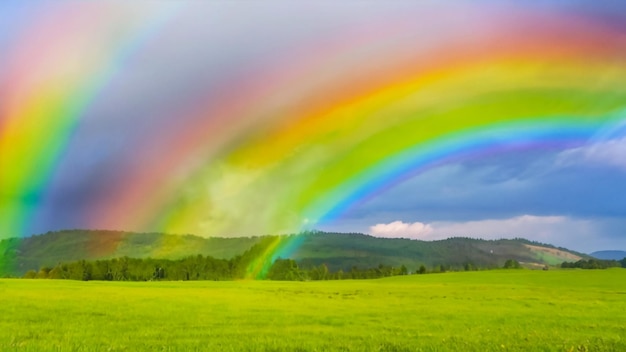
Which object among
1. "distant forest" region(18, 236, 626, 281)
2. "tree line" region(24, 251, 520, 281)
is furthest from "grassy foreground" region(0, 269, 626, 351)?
"distant forest" region(18, 236, 626, 281)

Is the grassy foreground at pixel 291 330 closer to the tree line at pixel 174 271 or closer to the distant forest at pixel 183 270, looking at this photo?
→ the tree line at pixel 174 271

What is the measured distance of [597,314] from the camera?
3122cm

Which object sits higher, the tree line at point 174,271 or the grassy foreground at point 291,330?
the tree line at point 174,271

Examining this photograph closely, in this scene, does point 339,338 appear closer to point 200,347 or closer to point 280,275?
point 200,347

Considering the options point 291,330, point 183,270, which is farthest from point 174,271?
point 291,330

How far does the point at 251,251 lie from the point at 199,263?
16.6 meters

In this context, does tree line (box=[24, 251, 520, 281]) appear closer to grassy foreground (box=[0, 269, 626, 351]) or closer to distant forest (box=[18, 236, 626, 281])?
distant forest (box=[18, 236, 626, 281])

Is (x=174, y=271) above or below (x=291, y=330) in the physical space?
above

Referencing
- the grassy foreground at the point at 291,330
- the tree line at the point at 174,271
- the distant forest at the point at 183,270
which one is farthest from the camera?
the distant forest at the point at 183,270

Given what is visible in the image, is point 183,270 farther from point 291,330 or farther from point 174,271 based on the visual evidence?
point 291,330

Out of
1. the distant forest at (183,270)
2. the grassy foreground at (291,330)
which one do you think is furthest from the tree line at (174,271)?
the grassy foreground at (291,330)

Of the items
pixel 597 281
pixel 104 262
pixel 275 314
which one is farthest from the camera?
pixel 104 262

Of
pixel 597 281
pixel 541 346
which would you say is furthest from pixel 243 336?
pixel 597 281

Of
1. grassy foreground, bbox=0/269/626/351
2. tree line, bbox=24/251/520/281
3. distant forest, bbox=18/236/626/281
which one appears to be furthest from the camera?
distant forest, bbox=18/236/626/281
